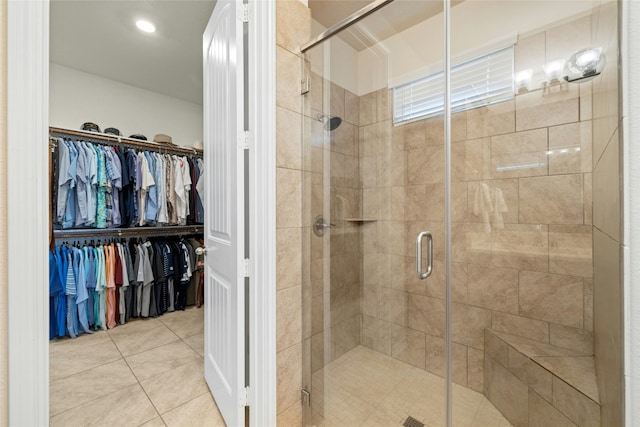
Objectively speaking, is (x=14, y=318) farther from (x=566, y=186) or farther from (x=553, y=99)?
(x=553, y=99)

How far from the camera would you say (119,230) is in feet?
9.24

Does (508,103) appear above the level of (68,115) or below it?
below

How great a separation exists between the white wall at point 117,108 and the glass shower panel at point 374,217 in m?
2.99

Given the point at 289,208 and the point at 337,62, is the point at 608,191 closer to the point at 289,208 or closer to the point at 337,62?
the point at 289,208

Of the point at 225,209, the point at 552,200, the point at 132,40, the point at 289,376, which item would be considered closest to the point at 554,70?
the point at 552,200

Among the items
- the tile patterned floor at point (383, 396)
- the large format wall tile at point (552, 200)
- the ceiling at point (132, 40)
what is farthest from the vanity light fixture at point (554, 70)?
the ceiling at point (132, 40)

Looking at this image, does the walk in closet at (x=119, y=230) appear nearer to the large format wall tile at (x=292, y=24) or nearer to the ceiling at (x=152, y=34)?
the ceiling at (x=152, y=34)

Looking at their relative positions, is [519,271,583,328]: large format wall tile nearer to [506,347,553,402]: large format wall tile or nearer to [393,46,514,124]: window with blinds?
[506,347,553,402]: large format wall tile

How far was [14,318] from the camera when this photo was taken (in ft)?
2.24

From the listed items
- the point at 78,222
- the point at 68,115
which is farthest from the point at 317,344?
the point at 68,115

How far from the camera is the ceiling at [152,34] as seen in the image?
147cm

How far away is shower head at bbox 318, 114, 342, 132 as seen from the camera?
151 centimetres

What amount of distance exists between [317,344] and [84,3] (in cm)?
295

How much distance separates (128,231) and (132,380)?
165cm
